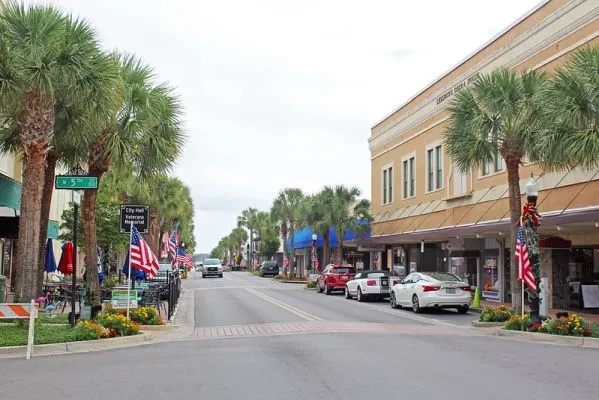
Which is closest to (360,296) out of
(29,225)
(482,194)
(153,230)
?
(482,194)

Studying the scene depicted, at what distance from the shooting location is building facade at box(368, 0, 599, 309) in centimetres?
2186

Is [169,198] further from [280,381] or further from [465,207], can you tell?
[280,381]

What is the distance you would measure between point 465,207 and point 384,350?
19785 mm

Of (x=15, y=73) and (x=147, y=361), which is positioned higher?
(x=15, y=73)

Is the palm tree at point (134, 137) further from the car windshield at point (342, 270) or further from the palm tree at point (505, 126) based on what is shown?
the car windshield at point (342, 270)

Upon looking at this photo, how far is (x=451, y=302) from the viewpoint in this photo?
70.3 feet

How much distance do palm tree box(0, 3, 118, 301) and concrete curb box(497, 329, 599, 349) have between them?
11.3 m

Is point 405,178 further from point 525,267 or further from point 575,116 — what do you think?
point 575,116

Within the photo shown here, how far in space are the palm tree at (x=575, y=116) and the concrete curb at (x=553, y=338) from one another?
13.8ft

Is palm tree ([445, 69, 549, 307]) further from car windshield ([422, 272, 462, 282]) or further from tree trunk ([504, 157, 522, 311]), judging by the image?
car windshield ([422, 272, 462, 282])

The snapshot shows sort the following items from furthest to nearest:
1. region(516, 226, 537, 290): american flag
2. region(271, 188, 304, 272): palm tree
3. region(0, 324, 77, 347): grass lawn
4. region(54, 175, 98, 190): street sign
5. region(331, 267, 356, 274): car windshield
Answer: region(271, 188, 304, 272): palm tree < region(331, 267, 356, 274): car windshield < region(516, 226, 537, 290): american flag < region(54, 175, 98, 190): street sign < region(0, 324, 77, 347): grass lawn

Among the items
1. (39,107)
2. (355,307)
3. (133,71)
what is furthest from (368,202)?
(39,107)

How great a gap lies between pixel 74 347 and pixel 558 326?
10.6m

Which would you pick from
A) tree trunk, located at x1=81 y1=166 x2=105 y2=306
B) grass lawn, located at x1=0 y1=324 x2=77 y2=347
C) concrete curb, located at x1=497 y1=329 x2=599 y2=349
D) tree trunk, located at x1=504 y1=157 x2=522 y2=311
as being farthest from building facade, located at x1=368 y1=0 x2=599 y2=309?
→ grass lawn, located at x1=0 y1=324 x2=77 y2=347
